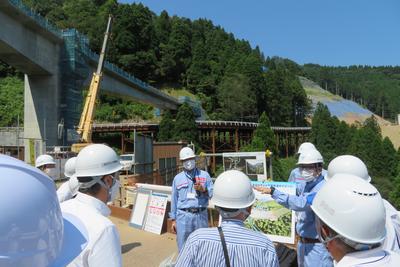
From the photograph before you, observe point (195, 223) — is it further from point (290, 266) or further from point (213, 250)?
point (213, 250)

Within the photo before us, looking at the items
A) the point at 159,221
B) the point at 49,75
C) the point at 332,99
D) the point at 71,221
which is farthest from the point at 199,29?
the point at 71,221

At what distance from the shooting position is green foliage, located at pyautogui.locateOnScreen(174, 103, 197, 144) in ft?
167

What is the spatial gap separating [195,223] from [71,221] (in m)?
4.20

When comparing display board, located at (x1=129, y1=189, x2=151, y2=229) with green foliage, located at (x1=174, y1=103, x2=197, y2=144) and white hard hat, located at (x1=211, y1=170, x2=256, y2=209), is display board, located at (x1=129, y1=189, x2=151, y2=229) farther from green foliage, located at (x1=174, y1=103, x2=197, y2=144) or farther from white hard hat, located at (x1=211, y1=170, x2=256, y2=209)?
green foliage, located at (x1=174, y1=103, x2=197, y2=144)

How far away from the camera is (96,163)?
2824 millimetres

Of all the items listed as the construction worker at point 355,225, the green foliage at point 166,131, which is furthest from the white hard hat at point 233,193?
the green foliage at point 166,131

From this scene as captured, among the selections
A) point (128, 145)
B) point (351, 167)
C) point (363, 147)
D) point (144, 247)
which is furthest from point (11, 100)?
point (351, 167)

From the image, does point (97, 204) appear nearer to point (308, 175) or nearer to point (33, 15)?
point (308, 175)

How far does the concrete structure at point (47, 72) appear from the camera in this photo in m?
27.4

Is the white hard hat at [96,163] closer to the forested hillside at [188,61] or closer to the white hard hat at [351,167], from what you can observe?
the white hard hat at [351,167]

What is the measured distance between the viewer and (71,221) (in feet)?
6.57

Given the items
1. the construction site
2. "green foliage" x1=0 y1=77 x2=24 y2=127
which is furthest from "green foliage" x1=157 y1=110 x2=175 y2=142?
"green foliage" x1=0 y1=77 x2=24 y2=127

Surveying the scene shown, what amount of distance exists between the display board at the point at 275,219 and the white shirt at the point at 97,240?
496 cm

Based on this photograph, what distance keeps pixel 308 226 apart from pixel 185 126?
46.7m
